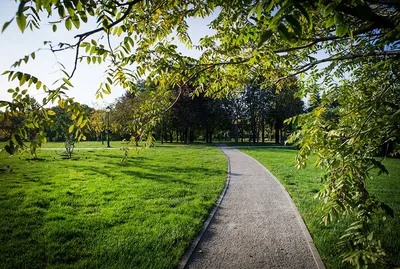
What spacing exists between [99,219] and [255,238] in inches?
156

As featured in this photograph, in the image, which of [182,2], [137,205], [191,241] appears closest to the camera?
[182,2]

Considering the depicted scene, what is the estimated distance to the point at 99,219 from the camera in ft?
19.2

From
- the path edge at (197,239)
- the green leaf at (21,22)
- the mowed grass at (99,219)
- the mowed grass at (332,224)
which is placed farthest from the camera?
the mowed grass at (332,224)

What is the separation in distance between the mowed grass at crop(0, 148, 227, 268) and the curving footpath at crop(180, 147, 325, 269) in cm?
45

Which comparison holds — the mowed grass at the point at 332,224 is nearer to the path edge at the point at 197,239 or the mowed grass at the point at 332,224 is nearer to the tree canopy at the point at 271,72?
the tree canopy at the point at 271,72

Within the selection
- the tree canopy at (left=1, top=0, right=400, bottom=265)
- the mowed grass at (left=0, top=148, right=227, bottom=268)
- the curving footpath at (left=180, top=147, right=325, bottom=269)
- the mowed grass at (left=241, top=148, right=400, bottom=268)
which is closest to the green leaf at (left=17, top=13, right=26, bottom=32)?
the tree canopy at (left=1, top=0, right=400, bottom=265)

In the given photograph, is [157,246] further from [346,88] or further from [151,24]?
[346,88]

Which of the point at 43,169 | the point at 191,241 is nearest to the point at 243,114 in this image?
the point at 43,169

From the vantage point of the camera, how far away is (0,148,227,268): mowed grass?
4191mm

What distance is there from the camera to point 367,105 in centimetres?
262

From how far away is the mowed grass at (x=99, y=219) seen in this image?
4.19 meters

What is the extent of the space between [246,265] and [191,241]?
4.30ft

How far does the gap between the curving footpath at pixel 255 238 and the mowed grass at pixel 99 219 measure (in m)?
0.45

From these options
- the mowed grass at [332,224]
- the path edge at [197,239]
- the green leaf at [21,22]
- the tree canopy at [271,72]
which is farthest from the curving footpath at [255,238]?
the green leaf at [21,22]
